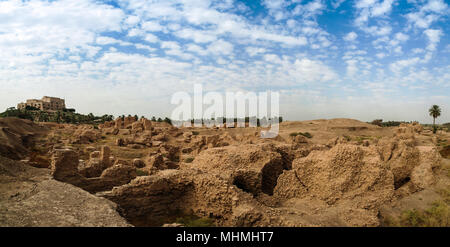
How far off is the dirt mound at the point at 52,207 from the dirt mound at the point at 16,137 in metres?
16.1

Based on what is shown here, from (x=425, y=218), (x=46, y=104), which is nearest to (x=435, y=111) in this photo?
(x=425, y=218)

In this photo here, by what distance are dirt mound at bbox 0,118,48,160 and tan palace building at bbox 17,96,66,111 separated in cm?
5274

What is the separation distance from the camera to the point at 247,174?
9.37 metres

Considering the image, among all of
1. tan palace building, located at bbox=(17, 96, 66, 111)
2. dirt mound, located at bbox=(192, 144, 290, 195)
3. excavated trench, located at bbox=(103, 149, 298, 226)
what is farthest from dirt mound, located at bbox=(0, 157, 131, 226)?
tan palace building, located at bbox=(17, 96, 66, 111)

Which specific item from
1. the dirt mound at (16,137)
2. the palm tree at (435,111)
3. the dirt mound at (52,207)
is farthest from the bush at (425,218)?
the palm tree at (435,111)

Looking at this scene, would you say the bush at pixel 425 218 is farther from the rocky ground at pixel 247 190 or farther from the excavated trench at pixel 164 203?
the excavated trench at pixel 164 203

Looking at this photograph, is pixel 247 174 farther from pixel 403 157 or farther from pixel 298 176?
pixel 403 157

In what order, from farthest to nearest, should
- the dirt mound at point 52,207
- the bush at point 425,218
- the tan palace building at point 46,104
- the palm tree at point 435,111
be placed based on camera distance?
the tan palace building at point 46,104, the palm tree at point 435,111, the bush at point 425,218, the dirt mound at point 52,207

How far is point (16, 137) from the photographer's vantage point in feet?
95.0

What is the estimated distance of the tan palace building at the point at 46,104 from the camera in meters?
84.6

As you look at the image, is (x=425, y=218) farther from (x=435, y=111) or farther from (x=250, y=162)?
(x=435, y=111)

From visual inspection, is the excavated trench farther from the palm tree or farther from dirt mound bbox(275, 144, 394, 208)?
the palm tree
